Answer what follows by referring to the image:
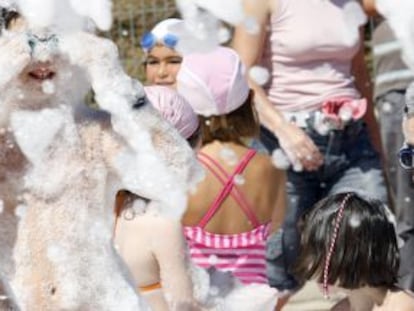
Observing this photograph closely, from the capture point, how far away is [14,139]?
9.10ft

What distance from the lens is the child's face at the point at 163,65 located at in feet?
14.2

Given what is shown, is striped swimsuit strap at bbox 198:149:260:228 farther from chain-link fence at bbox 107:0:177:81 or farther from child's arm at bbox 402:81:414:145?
chain-link fence at bbox 107:0:177:81

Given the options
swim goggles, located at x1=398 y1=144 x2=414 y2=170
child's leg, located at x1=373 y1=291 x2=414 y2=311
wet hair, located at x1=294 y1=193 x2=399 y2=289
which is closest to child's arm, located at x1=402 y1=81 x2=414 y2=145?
swim goggles, located at x1=398 y1=144 x2=414 y2=170

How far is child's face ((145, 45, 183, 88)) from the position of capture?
4340 millimetres

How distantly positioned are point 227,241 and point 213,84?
1.39ft

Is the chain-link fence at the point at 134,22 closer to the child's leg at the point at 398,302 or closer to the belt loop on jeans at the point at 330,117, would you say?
the belt loop on jeans at the point at 330,117

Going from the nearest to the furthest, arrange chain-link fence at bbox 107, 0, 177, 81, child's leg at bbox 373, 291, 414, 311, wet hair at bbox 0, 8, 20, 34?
wet hair at bbox 0, 8, 20, 34, child's leg at bbox 373, 291, 414, 311, chain-link fence at bbox 107, 0, 177, 81

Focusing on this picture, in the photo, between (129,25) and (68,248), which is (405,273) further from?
(129,25)

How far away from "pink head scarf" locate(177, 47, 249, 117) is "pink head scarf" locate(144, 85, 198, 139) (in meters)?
0.38

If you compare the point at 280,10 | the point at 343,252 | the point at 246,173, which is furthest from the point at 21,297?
the point at 280,10

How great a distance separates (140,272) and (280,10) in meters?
1.24

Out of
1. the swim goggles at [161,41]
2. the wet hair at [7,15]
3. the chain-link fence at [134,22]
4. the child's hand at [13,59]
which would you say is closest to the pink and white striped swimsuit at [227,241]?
the swim goggles at [161,41]

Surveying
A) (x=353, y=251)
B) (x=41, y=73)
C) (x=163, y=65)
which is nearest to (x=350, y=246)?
(x=353, y=251)

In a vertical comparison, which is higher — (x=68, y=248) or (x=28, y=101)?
(x=28, y=101)
